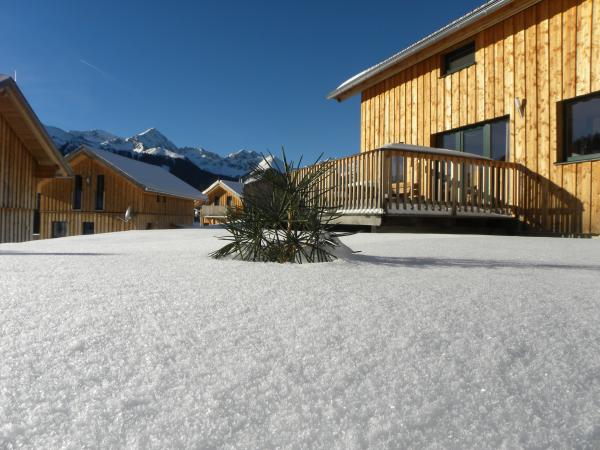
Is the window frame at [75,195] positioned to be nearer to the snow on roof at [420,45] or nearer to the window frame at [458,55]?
the snow on roof at [420,45]

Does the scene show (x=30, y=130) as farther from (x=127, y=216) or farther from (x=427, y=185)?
(x=127, y=216)

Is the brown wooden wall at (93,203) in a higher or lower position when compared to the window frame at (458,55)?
lower

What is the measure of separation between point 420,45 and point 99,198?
17.5 m

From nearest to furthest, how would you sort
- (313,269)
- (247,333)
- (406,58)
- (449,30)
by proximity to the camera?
1. (247,333)
2. (313,269)
3. (449,30)
4. (406,58)

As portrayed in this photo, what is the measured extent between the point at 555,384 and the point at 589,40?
7769 millimetres

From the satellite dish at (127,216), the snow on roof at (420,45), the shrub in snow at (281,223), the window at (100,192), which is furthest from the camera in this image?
the window at (100,192)

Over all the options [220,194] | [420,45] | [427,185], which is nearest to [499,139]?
[427,185]

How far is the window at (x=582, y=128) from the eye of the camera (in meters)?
6.21

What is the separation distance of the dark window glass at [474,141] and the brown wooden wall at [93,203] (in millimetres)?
15558

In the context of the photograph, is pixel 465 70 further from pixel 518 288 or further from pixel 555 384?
pixel 555 384

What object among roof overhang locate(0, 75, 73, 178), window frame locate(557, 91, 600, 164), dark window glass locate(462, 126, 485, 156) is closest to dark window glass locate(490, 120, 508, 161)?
dark window glass locate(462, 126, 485, 156)

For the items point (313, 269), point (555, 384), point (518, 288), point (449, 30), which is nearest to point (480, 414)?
point (555, 384)

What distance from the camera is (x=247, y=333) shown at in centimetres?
91

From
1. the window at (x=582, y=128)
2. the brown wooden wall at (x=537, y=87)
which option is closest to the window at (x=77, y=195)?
the brown wooden wall at (x=537, y=87)
